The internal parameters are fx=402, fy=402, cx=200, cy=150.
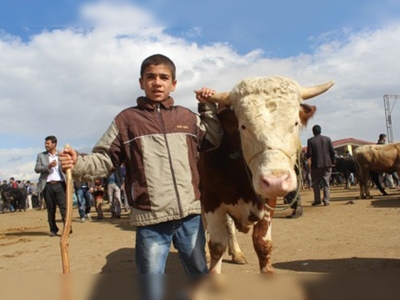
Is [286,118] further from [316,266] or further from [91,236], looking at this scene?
[91,236]

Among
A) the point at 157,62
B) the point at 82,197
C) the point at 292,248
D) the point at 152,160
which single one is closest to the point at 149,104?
the point at 157,62

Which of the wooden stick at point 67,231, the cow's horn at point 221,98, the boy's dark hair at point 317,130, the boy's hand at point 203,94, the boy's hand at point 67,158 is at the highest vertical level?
the boy's dark hair at point 317,130

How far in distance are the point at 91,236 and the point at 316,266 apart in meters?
5.62

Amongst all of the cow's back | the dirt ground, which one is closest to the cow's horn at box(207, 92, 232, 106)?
the dirt ground

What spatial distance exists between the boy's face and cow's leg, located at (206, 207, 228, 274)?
1.71 m

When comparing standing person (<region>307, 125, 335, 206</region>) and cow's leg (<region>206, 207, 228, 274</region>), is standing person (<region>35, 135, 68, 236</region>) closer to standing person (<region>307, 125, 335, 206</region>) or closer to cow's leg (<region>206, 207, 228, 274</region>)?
cow's leg (<region>206, 207, 228, 274</region>)

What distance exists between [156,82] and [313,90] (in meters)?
1.63

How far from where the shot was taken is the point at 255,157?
2934 mm

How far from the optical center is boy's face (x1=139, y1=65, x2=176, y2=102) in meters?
2.93

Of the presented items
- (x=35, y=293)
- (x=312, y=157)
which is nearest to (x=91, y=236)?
(x=312, y=157)

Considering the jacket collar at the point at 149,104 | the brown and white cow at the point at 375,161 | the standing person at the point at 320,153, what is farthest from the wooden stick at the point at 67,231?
the brown and white cow at the point at 375,161

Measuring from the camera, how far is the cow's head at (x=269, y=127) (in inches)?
102

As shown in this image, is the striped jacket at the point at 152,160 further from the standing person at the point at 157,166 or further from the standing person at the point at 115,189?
the standing person at the point at 115,189

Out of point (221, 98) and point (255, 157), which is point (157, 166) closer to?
point (255, 157)
